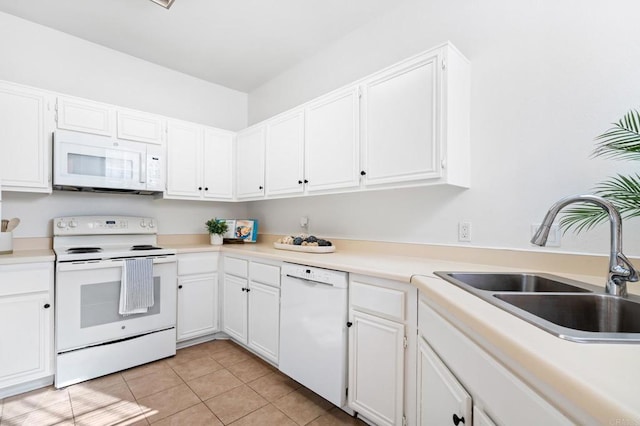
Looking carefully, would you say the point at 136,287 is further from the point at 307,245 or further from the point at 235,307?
the point at 307,245

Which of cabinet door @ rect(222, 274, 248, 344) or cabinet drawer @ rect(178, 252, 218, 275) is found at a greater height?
cabinet drawer @ rect(178, 252, 218, 275)

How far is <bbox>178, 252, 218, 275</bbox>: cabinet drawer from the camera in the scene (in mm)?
2709

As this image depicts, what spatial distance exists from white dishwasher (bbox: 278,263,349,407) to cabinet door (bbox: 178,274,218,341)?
1.01 metres

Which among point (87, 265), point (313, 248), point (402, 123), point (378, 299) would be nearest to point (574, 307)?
point (378, 299)

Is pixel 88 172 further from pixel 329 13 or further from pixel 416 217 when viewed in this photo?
pixel 416 217

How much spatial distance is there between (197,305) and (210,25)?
2.41m

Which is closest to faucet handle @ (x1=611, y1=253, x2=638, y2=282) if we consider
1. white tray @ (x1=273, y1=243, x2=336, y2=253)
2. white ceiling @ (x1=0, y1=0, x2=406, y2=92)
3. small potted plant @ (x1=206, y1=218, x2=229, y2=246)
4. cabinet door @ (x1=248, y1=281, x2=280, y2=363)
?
white tray @ (x1=273, y1=243, x2=336, y2=253)

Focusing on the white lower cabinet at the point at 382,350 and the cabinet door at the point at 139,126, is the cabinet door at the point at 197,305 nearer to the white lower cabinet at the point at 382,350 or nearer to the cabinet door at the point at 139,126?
the cabinet door at the point at 139,126

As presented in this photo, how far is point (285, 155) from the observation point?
8.96 ft

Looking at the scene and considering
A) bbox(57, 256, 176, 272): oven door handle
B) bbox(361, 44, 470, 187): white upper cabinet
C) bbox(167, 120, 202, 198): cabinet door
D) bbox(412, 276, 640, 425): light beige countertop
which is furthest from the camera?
bbox(167, 120, 202, 198): cabinet door

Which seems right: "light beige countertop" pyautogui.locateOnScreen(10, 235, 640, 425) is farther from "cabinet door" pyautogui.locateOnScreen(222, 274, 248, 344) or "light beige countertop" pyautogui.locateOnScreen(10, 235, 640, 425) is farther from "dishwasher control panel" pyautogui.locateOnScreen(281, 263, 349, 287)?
"cabinet door" pyautogui.locateOnScreen(222, 274, 248, 344)

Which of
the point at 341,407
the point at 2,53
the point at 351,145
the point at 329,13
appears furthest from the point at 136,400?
the point at 329,13

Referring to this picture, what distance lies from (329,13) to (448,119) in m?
1.40

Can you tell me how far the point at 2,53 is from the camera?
2396 millimetres
